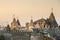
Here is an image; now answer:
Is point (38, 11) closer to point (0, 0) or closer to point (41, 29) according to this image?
point (41, 29)

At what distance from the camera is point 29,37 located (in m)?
3.78

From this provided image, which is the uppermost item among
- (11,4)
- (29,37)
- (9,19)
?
(11,4)

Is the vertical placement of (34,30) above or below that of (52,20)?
below

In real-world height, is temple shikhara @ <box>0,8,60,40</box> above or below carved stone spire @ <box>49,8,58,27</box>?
below

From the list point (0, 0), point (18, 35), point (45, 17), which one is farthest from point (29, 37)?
point (0, 0)

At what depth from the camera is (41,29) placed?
3715mm

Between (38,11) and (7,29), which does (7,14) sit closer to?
(7,29)

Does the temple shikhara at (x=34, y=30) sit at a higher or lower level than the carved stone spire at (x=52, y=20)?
lower

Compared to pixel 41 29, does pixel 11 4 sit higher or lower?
higher

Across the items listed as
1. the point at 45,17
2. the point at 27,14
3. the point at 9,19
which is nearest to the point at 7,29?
the point at 9,19

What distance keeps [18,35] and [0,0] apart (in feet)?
2.13

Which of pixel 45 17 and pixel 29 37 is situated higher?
pixel 45 17

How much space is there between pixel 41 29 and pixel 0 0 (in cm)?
83

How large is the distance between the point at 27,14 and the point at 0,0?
1.67ft
